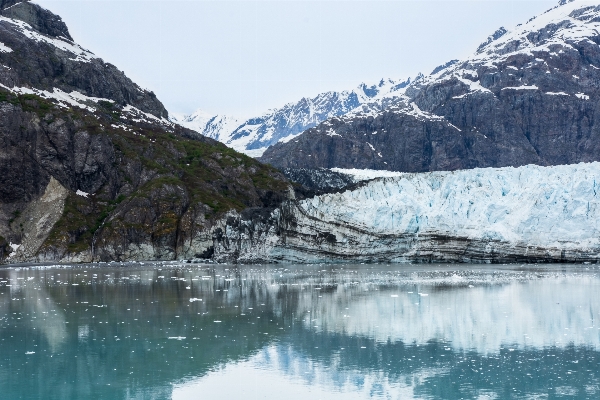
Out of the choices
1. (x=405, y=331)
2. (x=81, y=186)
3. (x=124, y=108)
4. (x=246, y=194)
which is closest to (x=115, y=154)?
(x=81, y=186)

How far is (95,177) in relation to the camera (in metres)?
103

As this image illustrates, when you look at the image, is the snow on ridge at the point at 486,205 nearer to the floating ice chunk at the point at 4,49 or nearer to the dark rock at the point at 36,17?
the floating ice chunk at the point at 4,49

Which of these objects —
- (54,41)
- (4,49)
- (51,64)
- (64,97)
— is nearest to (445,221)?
(64,97)

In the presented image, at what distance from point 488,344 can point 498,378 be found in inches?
169

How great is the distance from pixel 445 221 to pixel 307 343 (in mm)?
43824

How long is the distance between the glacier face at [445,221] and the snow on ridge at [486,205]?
3.5 inches

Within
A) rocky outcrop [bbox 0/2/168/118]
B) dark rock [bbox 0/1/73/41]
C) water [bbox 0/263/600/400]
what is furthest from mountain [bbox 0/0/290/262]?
water [bbox 0/263/600/400]

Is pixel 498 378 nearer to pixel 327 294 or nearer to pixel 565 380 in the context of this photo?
pixel 565 380

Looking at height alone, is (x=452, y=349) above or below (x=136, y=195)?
below

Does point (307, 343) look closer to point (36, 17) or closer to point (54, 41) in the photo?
point (54, 41)

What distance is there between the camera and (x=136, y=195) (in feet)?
309

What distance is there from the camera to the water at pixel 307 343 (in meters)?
16.6

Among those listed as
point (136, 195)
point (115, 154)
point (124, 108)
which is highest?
point (124, 108)

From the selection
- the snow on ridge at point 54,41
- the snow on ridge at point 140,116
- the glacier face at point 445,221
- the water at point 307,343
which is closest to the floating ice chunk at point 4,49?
the snow on ridge at point 54,41
